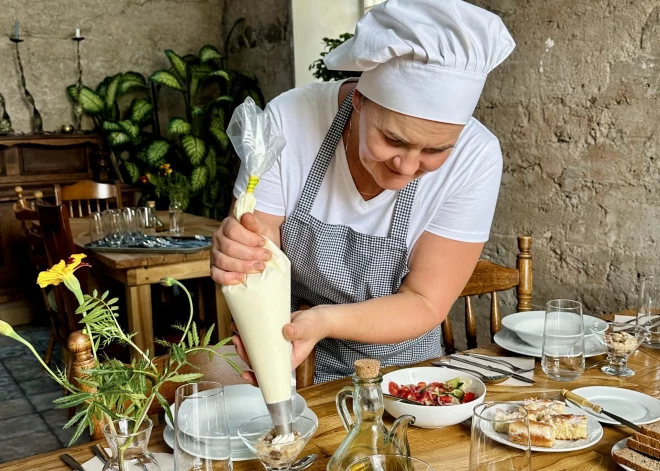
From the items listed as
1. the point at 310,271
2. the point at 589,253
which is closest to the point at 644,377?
the point at 310,271

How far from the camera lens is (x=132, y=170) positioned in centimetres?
542

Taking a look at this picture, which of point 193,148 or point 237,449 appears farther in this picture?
point 193,148

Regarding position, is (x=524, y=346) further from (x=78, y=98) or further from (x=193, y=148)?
(x=78, y=98)

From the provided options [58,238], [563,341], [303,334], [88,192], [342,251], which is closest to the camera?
[303,334]

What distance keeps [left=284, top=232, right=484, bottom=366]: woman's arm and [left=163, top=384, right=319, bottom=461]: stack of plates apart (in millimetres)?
150

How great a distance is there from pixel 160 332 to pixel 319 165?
1.95 m

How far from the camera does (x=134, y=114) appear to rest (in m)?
5.41

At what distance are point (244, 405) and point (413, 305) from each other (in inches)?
16.4

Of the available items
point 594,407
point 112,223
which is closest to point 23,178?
point 112,223

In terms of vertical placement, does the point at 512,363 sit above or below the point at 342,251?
below

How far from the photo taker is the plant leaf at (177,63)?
5.39m

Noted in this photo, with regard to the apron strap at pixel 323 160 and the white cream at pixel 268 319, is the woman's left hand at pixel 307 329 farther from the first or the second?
the apron strap at pixel 323 160

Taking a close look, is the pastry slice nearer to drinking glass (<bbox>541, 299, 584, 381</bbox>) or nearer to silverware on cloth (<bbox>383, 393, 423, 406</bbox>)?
silverware on cloth (<bbox>383, 393, 423, 406</bbox>)

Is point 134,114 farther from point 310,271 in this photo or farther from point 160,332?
point 310,271
